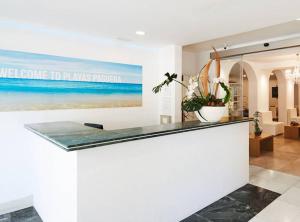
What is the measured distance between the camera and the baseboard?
9.29 ft

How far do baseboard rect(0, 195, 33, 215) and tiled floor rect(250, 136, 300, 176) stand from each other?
4.03 m

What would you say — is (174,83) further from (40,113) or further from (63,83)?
(40,113)

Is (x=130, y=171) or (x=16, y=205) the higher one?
(x=130, y=171)

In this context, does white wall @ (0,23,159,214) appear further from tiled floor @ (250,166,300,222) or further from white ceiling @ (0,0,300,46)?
tiled floor @ (250,166,300,222)

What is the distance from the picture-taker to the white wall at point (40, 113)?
9.59ft

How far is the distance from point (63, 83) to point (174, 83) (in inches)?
80.9

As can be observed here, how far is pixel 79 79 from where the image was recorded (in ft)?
11.6

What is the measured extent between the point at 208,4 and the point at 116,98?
7.16 feet

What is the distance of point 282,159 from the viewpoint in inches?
188

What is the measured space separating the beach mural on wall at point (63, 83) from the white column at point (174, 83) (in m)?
0.54

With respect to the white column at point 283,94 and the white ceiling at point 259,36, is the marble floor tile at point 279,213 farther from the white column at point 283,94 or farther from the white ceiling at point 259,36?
the white column at point 283,94

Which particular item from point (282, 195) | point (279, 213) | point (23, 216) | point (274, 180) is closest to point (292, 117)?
point (274, 180)

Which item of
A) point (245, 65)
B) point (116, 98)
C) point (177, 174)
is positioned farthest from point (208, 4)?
point (245, 65)

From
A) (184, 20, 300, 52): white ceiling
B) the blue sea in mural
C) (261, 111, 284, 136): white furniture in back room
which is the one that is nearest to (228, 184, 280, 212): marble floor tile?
the blue sea in mural
